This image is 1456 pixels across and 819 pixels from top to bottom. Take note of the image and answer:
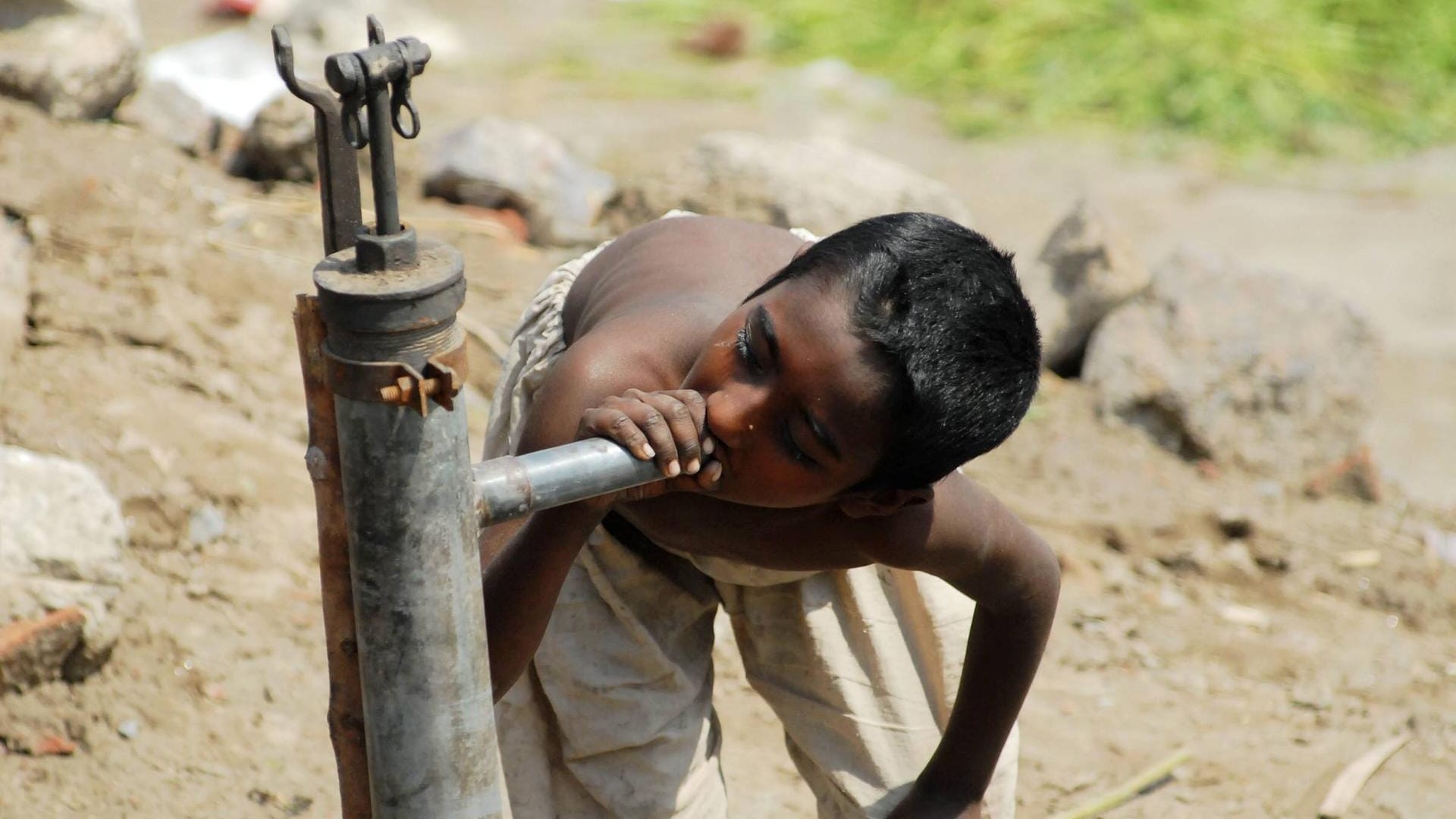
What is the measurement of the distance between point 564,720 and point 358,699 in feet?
2.34

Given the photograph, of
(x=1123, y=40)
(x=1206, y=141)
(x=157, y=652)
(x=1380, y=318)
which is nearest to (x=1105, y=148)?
(x=1206, y=141)

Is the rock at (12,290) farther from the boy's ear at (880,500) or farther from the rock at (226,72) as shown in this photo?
the boy's ear at (880,500)

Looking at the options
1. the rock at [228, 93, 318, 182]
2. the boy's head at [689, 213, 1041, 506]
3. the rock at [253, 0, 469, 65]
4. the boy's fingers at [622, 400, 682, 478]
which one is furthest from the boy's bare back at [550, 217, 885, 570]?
the rock at [253, 0, 469, 65]

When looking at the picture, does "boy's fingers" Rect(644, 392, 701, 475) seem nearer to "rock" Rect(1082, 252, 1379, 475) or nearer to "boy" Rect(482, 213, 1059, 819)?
"boy" Rect(482, 213, 1059, 819)

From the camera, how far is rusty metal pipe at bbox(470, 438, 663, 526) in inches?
46.8

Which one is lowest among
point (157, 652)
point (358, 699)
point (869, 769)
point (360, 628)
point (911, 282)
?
point (157, 652)

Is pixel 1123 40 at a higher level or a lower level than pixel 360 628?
lower

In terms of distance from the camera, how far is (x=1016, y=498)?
147 inches

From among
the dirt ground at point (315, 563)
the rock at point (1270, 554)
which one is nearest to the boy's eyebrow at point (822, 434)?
the dirt ground at point (315, 563)

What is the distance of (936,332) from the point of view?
1526mm

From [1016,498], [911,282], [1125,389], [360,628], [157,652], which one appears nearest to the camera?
[360,628]

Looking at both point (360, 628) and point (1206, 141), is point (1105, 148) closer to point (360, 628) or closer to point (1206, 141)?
point (1206, 141)

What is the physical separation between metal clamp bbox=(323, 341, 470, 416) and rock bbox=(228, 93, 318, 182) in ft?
10.8

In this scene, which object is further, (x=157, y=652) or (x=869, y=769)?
(x=157, y=652)
